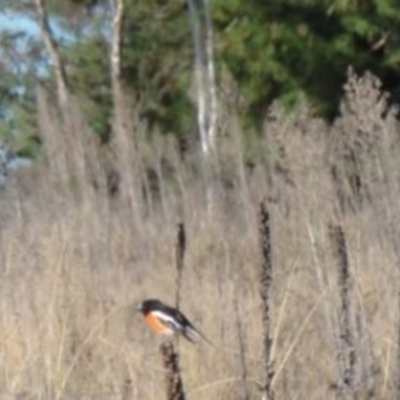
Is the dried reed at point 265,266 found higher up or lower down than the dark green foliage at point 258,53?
lower down

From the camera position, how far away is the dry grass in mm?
6926

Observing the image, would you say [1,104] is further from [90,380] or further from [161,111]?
[90,380]

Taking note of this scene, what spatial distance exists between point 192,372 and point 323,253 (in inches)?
26.3

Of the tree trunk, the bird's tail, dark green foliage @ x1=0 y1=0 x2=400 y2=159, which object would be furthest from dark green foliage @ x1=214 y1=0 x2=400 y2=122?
the bird's tail

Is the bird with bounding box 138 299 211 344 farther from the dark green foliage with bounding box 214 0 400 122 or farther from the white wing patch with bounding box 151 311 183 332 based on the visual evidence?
the dark green foliage with bounding box 214 0 400 122

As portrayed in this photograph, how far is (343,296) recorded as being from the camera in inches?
194

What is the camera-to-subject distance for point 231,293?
7773mm

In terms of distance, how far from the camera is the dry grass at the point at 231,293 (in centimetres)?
693

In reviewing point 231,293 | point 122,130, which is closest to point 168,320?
point 231,293

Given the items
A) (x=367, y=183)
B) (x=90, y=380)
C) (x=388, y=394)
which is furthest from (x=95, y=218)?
(x=388, y=394)

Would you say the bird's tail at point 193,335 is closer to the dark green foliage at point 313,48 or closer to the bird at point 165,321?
the bird at point 165,321

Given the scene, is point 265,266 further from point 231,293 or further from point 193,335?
point 231,293

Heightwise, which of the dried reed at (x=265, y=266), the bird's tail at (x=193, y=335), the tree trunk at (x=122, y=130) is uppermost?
the tree trunk at (x=122, y=130)

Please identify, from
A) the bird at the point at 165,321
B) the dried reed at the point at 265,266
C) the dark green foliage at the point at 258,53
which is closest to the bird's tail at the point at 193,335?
the bird at the point at 165,321
